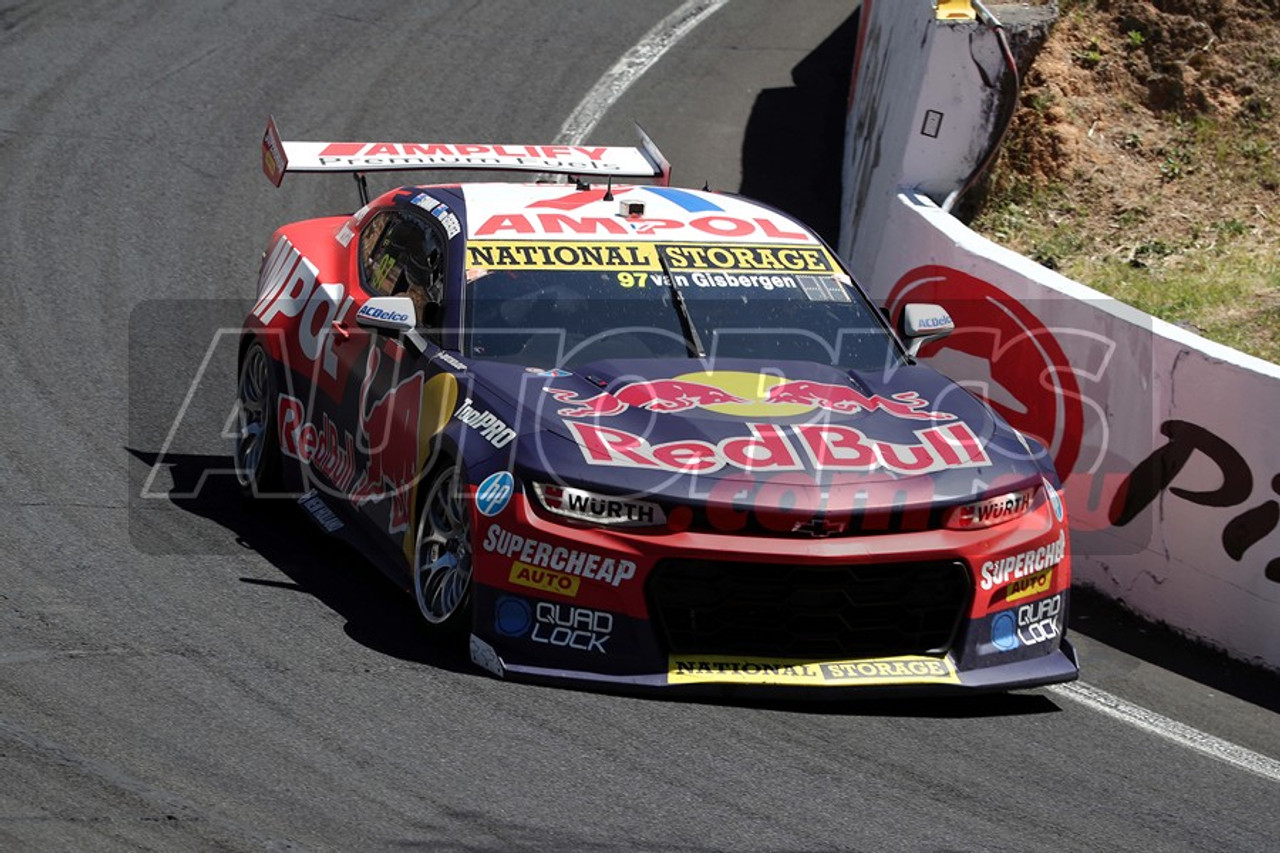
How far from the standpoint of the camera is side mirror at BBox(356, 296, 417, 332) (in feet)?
23.5

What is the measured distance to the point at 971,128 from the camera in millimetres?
10914

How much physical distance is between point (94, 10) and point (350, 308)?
1011cm

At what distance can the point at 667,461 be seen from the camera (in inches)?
245

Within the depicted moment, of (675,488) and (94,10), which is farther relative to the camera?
(94,10)

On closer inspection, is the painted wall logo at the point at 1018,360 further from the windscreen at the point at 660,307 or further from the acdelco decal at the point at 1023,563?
the acdelco decal at the point at 1023,563

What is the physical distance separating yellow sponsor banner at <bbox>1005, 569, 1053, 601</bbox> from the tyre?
356cm

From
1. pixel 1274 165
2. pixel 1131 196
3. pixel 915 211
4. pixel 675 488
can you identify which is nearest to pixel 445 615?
pixel 675 488

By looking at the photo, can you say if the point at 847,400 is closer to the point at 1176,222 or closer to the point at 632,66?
the point at 1176,222

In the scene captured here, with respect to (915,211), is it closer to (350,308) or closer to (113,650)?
(350,308)

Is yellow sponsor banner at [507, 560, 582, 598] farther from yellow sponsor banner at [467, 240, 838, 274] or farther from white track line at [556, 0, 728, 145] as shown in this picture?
white track line at [556, 0, 728, 145]

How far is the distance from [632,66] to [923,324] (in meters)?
9.50

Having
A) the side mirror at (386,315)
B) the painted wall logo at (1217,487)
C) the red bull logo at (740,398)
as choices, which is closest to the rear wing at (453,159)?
the side mirror at (386,315)

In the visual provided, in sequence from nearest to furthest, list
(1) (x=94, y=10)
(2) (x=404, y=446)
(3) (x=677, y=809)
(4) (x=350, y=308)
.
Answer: (3) (x=677, y=809) < (2) (x=404, y=446) < (4) (x=350, y=308) < (1) (x=94, y=10)

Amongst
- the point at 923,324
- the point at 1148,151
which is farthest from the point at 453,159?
the point at 1148,151
